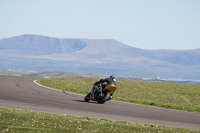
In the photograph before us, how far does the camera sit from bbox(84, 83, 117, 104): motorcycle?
985 inches

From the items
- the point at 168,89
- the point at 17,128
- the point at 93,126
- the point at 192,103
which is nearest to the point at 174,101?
the point at 192,103

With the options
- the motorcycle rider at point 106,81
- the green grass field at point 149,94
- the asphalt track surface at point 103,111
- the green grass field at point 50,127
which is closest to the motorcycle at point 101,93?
the motorcycle rider at point 106,81

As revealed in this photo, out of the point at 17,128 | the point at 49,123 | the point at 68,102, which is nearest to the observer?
the point at 17,128

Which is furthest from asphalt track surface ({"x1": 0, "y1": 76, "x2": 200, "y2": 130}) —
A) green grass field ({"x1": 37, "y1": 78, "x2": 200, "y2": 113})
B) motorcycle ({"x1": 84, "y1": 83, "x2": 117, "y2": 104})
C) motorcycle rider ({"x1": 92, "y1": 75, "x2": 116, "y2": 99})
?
green grass field ({"x1": 37, "y1": 78, "x2": 200, "y2": 113})

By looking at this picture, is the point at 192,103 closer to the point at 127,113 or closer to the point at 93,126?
the point at 127,113

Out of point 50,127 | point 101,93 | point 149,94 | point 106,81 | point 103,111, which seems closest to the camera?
point 50,127

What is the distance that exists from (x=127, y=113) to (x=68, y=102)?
4465 millimetres

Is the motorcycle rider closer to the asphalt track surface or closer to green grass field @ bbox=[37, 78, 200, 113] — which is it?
the asphalt track surface

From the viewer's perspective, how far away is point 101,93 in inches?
1008

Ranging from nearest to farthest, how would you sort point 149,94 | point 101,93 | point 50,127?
point 50,127 → point 101,93 → point 149,94

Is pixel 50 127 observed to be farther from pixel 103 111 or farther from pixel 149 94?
pixel 149 94

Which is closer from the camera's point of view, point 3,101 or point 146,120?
point 146,120

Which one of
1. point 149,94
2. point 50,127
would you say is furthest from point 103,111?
point 149,94

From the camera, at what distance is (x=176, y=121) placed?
797 inches
